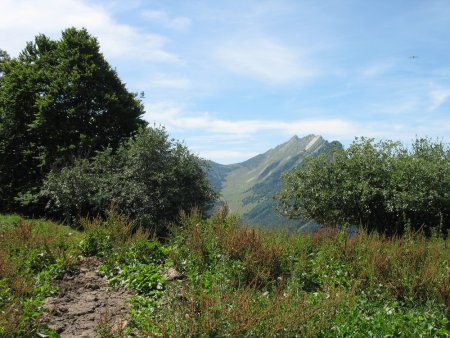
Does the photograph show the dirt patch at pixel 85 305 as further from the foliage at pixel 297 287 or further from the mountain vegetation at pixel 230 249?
the foliage at pixel 297 287

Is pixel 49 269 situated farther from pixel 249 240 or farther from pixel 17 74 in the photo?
pixel 17 74

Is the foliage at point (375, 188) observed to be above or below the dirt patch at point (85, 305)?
above

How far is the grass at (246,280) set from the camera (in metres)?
4.90

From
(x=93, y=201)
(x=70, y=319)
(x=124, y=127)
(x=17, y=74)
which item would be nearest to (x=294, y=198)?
(x=93, y=201)

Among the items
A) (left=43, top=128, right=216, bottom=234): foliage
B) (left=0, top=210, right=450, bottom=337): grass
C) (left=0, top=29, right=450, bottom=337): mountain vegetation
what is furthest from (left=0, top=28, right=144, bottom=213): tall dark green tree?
(left=0, top=210, right=450, bottom=337): grass

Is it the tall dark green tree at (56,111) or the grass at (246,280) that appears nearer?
the grass at (246,280)

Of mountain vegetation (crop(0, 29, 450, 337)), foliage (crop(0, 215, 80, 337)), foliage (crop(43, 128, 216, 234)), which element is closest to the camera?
foliage (crop(0, 215, 80, 337))

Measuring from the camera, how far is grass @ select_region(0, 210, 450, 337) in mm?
4902

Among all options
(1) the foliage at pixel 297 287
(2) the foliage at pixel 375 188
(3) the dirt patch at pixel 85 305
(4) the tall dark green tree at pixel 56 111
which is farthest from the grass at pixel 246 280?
(4) the tall dark green tree at pixel 56 111

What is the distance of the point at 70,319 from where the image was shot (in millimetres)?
5617

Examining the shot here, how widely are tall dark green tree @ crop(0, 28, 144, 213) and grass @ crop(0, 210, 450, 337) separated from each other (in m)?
14.7

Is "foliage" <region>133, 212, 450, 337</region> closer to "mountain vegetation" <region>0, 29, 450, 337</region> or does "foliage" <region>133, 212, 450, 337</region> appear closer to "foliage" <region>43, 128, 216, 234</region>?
"mountain vegetation" <region>0, 29, 450, 337</region>

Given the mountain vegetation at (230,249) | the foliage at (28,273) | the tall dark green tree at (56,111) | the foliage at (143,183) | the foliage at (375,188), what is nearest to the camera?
the foliage at (28,273)

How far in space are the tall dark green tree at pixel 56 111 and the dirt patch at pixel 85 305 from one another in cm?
1571
